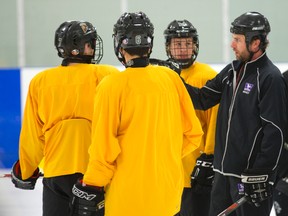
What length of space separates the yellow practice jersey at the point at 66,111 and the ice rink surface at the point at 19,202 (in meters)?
1.59

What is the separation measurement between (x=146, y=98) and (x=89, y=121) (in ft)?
2.03

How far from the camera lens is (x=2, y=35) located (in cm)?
700

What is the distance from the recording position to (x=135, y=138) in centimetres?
271

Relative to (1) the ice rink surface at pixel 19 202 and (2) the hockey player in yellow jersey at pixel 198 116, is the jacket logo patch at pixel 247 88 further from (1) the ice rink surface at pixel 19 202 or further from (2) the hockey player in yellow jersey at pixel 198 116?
(1) the ice rink surface at pixel 19 202

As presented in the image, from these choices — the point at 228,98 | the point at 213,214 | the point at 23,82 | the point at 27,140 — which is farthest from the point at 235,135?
the point at 23,82

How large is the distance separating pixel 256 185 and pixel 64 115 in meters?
0.94

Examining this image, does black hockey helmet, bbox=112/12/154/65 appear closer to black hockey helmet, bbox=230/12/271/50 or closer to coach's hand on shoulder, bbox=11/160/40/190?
black hockey helmet, bbox=230/12/271/50

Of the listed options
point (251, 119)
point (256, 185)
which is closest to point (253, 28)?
point (251, 119)

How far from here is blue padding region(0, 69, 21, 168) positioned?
684 centimetres

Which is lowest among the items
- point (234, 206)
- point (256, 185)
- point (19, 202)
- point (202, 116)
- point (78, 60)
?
point (19, 202)

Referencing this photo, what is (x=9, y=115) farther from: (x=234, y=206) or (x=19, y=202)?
(x=234, y=206)

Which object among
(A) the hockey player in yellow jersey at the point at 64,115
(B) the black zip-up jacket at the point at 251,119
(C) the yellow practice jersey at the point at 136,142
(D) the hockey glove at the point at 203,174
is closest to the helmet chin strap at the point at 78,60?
(A) the hockey player in yellow jersey at the point at 64,115

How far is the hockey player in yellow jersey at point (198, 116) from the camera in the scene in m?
3.80

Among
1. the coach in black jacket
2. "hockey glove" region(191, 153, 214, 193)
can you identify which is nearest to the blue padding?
"hockey glove" region(191, 153, 214, 193)
